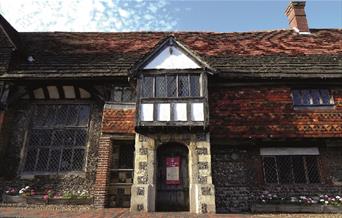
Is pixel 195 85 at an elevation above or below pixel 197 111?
above

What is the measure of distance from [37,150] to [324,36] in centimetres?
1561

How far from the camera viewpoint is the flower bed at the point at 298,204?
10.3 meters

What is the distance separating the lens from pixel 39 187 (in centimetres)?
1134

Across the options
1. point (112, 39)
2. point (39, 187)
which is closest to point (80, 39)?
point (112, 39)

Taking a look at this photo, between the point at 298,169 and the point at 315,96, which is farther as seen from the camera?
the point at 315,96

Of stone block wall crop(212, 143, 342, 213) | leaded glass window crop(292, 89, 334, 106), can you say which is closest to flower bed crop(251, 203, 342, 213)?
stone block wall crop(212, 143, 342, 213)

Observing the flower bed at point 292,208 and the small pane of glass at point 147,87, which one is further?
the small pane of glass at point 147,87

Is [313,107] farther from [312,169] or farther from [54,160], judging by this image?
[54,160]

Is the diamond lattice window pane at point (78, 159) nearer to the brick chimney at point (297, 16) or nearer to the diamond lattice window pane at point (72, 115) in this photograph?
the diamond lattice window pane at point (72, 115)

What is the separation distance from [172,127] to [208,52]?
563 centimetres

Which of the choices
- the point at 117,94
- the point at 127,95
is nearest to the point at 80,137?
the point at 117,94

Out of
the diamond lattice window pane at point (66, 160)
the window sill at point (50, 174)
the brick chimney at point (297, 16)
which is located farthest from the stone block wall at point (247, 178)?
the brick chimney at point (297, 16)

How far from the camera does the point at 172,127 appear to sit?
34.8 feet

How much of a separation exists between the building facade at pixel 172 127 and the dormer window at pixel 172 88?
0.04 meters
